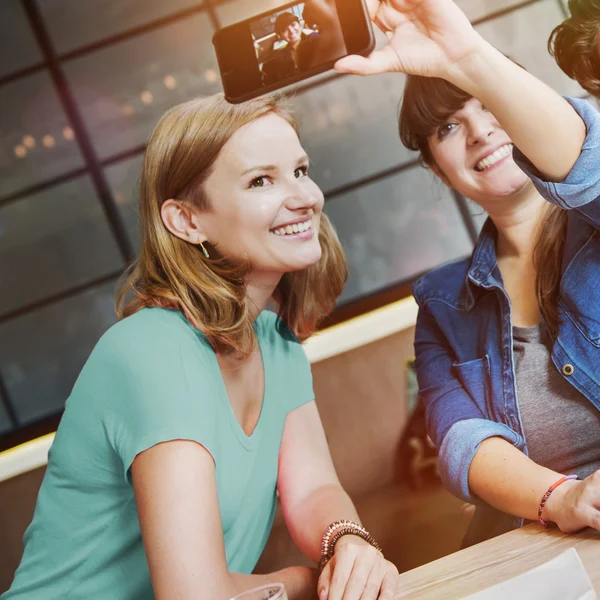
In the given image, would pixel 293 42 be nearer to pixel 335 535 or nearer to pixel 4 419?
pixel 335 535

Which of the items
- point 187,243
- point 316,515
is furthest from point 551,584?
point 187,243

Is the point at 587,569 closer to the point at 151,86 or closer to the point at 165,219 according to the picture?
the point at 165,219

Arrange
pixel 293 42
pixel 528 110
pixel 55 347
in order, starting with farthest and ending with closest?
pixel 55 347 < pixel 293 42 < pixel 528 110

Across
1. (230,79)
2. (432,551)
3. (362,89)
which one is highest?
(230,79)

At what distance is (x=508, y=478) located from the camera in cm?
86

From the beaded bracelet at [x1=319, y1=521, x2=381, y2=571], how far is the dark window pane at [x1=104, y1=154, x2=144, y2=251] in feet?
4.71

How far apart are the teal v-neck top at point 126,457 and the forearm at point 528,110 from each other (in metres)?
0.47

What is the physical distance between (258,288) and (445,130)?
1.27 feet

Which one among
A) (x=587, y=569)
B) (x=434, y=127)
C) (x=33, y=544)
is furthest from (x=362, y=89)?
(x=587, y=569)

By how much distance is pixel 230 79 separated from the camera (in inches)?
31.8

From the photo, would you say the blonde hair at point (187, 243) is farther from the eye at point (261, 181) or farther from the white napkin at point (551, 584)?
the white napkin at point (551, 584)

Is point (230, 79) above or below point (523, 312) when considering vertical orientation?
above

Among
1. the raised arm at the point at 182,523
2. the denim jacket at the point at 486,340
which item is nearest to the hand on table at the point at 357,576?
the raised arm at the point at 182,523

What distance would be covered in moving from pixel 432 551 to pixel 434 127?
0.89 metres
